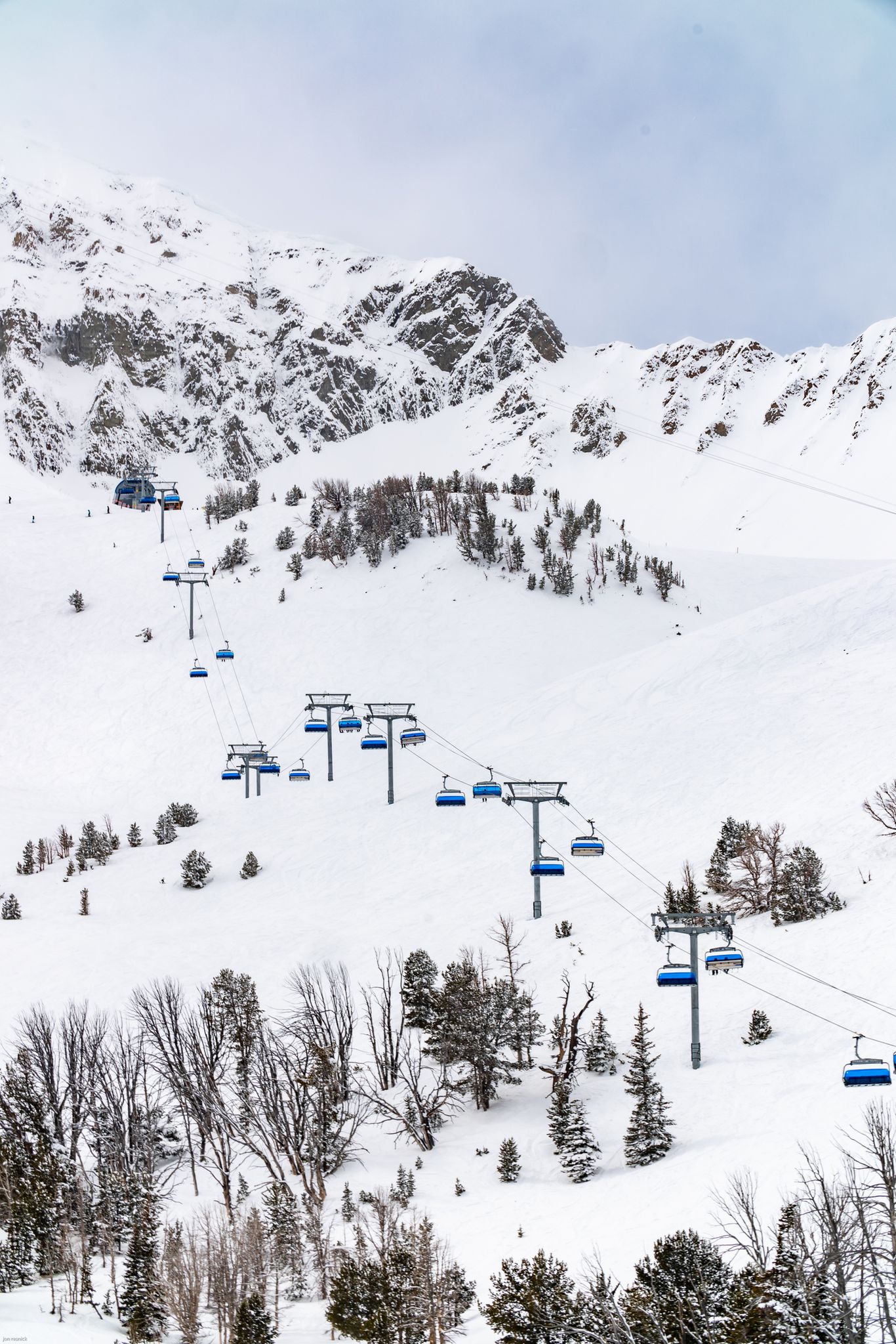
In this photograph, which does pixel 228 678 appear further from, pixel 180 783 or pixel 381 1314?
pixel 381 1314

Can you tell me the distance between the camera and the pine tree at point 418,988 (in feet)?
121

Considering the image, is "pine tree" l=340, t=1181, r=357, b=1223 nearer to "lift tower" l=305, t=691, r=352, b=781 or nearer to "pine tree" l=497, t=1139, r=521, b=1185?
"pine tree" l=497, t=1139, r=521, b=1185

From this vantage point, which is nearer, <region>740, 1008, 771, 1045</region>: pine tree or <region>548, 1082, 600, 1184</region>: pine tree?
<region>548, 1082, 600, 1184</region>: pine tree

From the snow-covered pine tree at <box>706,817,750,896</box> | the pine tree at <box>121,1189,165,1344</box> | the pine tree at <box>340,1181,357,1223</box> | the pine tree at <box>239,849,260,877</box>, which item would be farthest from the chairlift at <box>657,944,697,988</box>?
the pine tree at <box>239,849,260,877</box>

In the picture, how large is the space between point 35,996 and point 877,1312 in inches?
1197

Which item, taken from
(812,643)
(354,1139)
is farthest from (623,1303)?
(812,643)

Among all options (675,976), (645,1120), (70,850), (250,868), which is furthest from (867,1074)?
(70,850)

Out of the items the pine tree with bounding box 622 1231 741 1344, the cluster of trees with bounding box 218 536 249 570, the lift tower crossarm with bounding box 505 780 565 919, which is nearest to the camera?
the pine tree with bounding box 622 1231 741 1344

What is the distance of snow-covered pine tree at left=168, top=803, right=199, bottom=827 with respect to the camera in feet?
186

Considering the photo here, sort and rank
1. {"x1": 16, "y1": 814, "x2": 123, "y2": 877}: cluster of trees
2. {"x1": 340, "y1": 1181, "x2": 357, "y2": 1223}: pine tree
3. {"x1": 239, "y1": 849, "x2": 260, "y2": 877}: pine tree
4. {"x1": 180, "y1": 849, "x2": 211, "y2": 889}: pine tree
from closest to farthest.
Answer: {"x1": 340, "y1": 1181, "x2": 357, "y2": 1223}: pine tree → {"x1": 180, "y1": 849, "x2": 211, "y2": 889}: pine tree → {"x1": 239, "y1": 849, "x2": 260, "y2": 877}: pine tree → {"x1": 16, "y1": 814, "x2": 123, "y2": 877}: cluster of trees

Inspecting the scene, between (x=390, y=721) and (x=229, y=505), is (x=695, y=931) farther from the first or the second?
(x=229, y=505)

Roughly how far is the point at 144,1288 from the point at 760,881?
81.2 feet

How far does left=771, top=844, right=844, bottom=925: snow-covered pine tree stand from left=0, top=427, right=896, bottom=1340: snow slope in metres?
0.82

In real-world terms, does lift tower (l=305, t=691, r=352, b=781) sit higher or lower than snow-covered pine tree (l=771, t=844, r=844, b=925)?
higher
